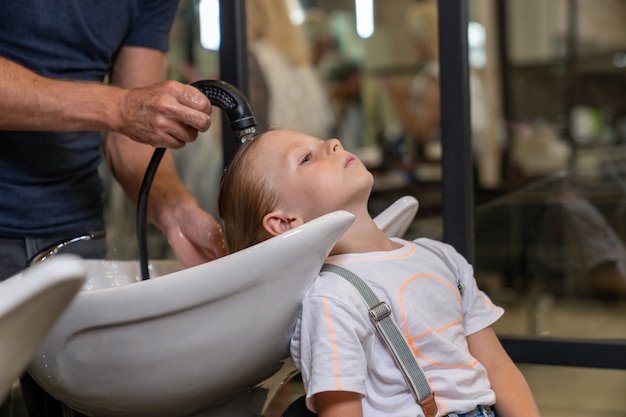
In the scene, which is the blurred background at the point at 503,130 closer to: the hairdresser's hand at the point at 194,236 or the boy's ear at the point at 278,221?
the hairdresser's hand at the point at 194,236

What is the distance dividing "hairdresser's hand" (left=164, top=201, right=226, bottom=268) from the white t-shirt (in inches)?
10.7

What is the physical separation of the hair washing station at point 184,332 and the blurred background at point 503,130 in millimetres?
352

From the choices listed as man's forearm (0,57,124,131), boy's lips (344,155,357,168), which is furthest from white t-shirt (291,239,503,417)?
man's forearm (0,57,124,131)

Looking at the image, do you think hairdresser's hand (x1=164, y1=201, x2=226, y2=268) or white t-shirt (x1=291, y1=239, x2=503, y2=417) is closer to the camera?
white t-shirt (x1=291, y1=239, x2=503, y2=417)

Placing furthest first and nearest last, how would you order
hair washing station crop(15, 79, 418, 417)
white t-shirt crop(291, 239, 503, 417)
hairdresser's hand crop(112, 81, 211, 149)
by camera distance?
hairdresser's hand crop(112, 81, 211, 149) < white t-shirt crop(291, 239, 503, 417) < hair washing station crop(15, 79, 418, 417)

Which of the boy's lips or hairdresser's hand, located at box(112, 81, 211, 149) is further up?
hairdresser's hand, located at box(112, 81, 211, 149)

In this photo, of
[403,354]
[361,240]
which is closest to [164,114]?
[361,240]

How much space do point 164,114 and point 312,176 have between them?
21 centimetres

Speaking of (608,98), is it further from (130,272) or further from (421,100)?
(130,272)

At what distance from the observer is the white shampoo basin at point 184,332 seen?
817 mm

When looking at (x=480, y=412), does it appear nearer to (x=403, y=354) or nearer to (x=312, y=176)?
→ (x=403, y=354)

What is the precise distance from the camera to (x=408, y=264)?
3.52 ft

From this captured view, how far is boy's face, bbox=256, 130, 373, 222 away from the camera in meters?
1.07

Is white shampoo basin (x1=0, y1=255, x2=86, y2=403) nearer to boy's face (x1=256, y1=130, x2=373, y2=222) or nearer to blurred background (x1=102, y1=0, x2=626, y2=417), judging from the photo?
boy's face (x1=256, y1=130, x2=373, y2=222)
